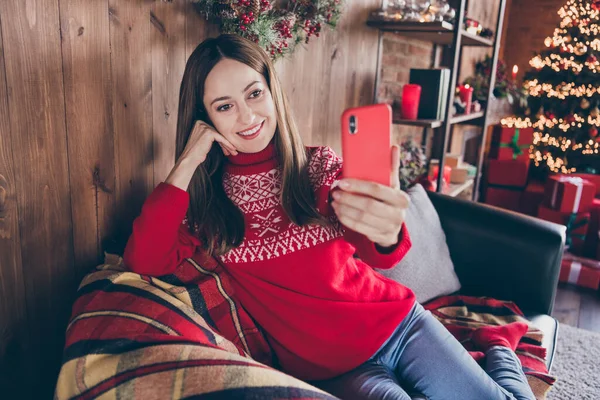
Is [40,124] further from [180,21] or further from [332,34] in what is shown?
[332,34]

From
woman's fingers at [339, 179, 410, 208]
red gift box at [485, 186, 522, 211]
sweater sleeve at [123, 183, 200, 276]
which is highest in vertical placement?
woman's fingers at [339, 179, 410, 208]

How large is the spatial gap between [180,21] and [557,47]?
4107 mm

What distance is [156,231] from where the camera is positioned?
3.67 ft

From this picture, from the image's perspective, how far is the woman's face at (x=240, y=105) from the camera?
1.19 metres

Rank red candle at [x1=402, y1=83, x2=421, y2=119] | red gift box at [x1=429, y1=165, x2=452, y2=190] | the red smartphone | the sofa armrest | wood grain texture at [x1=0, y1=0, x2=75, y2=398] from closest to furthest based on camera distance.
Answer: the red smartphone
wood grain texture at [x1=0, y1=0, x2=75, y2=398]
the sofa armrest
red candle at [x1=402, y1=83, x2=421, y2=119]
red gift box at [x1=429, y1=165, x2=452, y2=190]

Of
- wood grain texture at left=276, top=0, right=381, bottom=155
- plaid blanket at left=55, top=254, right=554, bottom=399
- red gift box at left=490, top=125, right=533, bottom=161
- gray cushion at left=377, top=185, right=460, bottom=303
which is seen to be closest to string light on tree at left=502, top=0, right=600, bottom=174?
red gift box at left=490, top=125, right=533, bottom=161

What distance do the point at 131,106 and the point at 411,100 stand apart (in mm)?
1489

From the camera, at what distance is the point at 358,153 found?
2.77 feet

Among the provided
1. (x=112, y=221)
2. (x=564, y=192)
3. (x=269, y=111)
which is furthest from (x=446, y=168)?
(x=112, y=221)

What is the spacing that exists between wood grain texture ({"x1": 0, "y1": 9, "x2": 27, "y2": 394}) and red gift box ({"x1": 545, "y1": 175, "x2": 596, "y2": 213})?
3.34 m

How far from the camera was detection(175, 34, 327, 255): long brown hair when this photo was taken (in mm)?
1207

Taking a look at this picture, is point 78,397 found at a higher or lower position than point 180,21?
lower

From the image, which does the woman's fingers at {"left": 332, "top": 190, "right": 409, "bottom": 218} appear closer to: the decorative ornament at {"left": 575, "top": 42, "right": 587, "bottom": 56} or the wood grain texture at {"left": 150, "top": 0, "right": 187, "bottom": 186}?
the wood grain texture at {"left": 150, "top": 0, "right": 187, "bottom": 186}

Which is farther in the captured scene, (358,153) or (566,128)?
(566,128)
